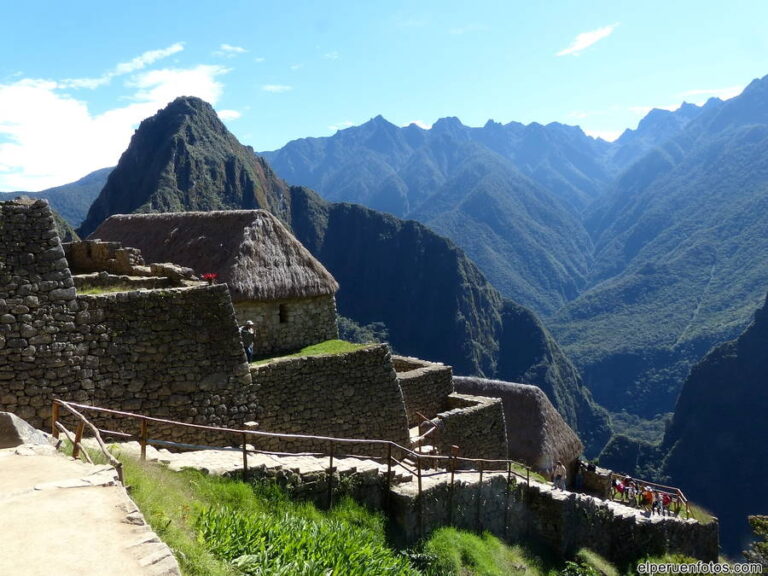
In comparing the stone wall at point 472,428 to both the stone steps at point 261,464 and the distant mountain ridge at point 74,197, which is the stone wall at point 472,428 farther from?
the distant mountain ridge at point 74,197

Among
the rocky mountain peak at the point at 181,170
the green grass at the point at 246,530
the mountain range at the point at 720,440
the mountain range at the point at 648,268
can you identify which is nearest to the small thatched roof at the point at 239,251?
the green grass at the point at 246,530

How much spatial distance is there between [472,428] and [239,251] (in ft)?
24.8

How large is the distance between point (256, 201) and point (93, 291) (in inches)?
3525

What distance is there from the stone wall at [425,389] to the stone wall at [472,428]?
337mm

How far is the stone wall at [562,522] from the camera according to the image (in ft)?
37.6

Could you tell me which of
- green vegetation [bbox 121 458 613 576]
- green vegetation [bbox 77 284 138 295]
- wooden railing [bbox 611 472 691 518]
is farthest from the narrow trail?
green vegetation [bbox 77 284 138 295]

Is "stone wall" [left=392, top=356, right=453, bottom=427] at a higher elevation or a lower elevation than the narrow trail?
higher

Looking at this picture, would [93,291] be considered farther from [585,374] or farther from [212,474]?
[585,374]

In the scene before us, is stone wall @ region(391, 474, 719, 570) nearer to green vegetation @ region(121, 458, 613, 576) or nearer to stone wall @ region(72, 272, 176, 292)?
green vegetation @ region(121, 458, 613, 576)

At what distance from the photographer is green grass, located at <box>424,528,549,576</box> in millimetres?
9508

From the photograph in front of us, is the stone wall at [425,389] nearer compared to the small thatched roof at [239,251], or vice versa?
the small thatched roof at [239,251]

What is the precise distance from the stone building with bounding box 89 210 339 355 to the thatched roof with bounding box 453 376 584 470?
8.30 metres

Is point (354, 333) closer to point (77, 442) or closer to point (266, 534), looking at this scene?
point (266, 534)

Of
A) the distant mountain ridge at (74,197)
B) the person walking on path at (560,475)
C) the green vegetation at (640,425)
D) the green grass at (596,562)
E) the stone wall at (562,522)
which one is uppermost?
the distant mountain ridge at (74,197)
